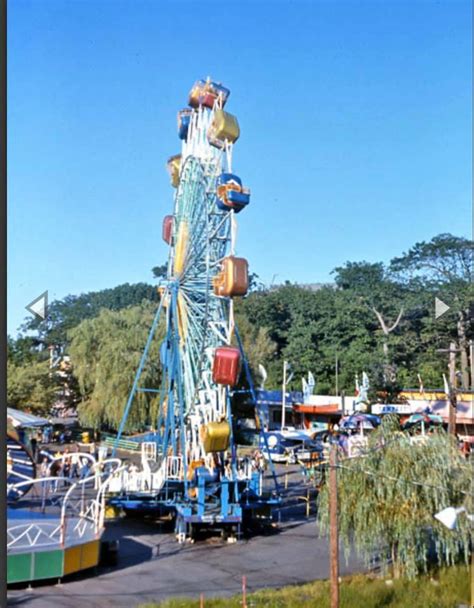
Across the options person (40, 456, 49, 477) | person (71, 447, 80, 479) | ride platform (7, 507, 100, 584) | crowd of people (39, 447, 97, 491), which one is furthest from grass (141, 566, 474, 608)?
person (71, 447, 80, 479)

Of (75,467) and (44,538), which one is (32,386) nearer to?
(44,538)

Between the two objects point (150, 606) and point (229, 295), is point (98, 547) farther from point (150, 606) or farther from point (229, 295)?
point (229, 295)

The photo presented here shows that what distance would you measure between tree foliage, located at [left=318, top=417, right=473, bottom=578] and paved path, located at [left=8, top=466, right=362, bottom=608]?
64cm

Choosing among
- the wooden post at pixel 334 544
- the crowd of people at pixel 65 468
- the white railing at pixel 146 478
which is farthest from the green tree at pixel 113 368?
the wooden post at pixel 334 544

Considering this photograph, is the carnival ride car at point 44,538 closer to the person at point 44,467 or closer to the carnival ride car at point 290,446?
the person at point 44,467

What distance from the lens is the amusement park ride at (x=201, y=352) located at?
23.2 feet

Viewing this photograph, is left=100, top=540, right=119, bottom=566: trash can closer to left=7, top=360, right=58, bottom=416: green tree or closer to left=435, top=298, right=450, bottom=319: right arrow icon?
left=7, top=360, right=58, bottom=416: green tree

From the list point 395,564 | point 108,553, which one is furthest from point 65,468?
point 395,564

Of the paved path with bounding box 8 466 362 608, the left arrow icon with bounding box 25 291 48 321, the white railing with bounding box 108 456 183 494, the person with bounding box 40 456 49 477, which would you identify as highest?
the left arrow icon with bounding box 25 291 48 321

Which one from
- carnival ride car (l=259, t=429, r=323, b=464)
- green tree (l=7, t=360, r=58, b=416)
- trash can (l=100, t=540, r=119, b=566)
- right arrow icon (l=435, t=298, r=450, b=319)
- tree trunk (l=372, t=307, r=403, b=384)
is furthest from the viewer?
carnival ride car (l=259, t=429, r=323, b=464)

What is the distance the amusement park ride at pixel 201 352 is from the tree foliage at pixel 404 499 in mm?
2034

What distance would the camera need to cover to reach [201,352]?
7.88 meters

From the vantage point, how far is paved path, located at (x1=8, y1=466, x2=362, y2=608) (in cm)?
482

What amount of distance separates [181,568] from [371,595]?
2.14m
